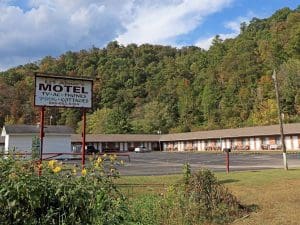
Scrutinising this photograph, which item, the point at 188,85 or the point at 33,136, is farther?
the point at 188,85

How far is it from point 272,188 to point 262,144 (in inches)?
2106

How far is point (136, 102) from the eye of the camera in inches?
5049

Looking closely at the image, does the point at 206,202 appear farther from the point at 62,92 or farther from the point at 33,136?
the point at 33,136

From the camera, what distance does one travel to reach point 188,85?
120375 mm

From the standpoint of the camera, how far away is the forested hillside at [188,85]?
93150mm

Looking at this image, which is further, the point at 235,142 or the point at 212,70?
the point at 212,70

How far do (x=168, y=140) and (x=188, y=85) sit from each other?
37976 mm

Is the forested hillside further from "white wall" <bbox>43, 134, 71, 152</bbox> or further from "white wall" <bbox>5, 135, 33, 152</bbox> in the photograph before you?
"white wall" <bbox>5, 135, 33, 152</bbox>

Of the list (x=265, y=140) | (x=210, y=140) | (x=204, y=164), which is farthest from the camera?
(x=210, y=140)

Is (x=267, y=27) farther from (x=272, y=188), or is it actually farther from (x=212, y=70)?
(x=272, y=188)

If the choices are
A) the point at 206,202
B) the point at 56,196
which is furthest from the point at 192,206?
the point at 56,196

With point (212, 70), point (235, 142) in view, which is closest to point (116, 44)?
point (212, 70)

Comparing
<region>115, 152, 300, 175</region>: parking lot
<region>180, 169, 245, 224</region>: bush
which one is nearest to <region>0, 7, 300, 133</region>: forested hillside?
<region>115, 152, 300, 175</region>: parking lot

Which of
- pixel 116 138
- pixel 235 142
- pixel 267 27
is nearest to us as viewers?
pixel 235 142
